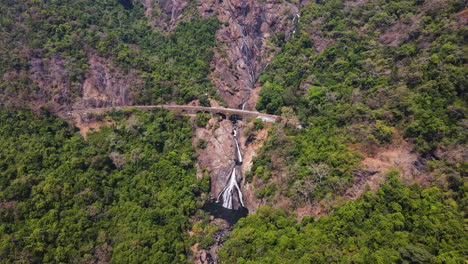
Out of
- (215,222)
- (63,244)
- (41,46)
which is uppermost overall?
(41,46)

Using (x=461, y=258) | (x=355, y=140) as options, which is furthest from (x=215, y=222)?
(x=461, y=258)

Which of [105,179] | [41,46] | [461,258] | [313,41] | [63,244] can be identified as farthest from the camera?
[313,41]

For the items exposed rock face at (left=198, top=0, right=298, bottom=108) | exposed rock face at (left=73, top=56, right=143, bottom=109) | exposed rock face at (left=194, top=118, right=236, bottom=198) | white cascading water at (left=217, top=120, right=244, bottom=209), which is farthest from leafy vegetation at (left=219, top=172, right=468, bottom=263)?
exposed rock face at (left=73, top=56, right=143, bottom=109)

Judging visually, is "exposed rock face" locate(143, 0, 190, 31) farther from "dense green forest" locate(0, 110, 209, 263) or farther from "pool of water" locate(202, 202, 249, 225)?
"pool of water" locate(202, 202, 249, 225)

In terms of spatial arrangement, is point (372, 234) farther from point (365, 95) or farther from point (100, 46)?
point (100, 46)

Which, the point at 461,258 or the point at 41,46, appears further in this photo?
the point at 41,46

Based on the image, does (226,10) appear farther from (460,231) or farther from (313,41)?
(460,231)
